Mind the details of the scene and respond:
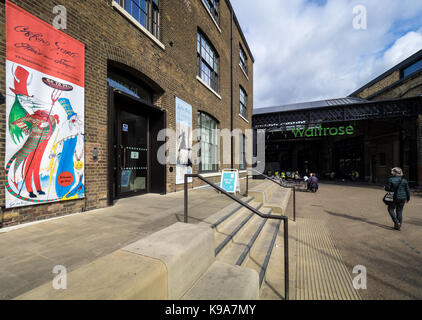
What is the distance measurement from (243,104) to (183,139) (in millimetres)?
9723

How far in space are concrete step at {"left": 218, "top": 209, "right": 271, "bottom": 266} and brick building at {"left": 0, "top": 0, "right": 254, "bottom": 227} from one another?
3.02 m

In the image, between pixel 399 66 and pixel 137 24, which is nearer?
pixel 137 24

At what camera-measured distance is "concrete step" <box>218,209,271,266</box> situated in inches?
106

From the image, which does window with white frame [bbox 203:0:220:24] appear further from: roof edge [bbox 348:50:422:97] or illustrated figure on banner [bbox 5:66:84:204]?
roof edge [bbox 348:50:422:97]

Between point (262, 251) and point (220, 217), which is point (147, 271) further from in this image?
point (262, 251)

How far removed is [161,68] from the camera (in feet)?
19.9

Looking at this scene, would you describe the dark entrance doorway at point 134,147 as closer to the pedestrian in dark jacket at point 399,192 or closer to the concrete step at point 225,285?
the concrete step at point 225,285

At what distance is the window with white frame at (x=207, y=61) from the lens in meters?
8.96

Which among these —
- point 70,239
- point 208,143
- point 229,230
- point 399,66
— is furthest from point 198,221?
point 399,66

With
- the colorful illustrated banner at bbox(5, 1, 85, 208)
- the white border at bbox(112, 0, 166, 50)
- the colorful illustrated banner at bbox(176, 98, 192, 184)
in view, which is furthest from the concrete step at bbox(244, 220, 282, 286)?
the white border at bbox(112, 0, 166, 50)

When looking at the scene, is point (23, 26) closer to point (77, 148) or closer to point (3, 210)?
point (77, 148)

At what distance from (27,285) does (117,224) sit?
151 cm

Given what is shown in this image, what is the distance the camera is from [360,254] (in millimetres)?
3605

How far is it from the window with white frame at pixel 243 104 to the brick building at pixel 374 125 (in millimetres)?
1801
